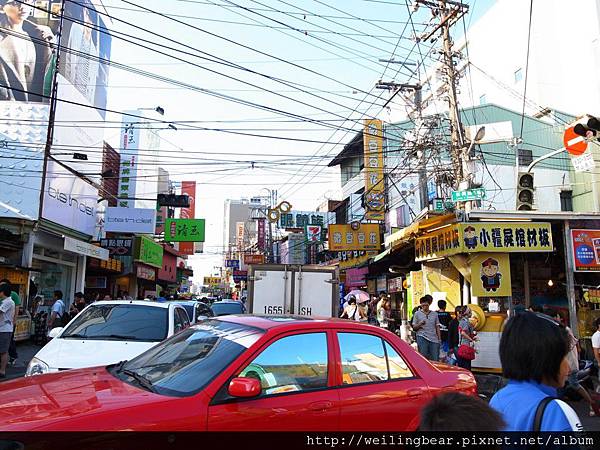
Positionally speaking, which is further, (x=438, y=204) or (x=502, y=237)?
(x=438, y=204)

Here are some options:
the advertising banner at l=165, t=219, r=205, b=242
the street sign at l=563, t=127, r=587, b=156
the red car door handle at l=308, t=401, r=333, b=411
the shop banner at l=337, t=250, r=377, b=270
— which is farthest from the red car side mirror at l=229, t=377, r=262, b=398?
the advertising banner at l=165, t=219, r=205, b=242

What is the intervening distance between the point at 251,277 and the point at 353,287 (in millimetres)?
16122

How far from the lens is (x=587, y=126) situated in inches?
346

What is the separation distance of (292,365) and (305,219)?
32142 millimetres

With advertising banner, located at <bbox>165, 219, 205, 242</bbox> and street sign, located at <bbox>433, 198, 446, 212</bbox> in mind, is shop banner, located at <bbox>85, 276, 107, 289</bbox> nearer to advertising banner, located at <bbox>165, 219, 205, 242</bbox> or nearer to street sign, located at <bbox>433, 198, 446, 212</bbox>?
advertising banner, located at <bbox>165, 219, 205, 242</bbox>

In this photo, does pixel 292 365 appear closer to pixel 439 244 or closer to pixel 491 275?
pixel 491 275

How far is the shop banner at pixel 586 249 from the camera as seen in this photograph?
11.6 meters

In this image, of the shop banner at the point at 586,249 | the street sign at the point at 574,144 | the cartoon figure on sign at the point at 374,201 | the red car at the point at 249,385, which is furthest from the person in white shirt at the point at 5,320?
the cartoon figure on sign at the point at 374,201

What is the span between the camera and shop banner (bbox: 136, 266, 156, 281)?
2844cm

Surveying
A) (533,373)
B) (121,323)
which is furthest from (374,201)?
(533,373)

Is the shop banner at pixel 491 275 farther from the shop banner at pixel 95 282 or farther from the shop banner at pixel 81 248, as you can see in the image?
the shop banner at pixel 95 282

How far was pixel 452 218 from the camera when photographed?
39.2 ft

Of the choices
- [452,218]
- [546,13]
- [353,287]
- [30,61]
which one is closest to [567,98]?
[546,13]
